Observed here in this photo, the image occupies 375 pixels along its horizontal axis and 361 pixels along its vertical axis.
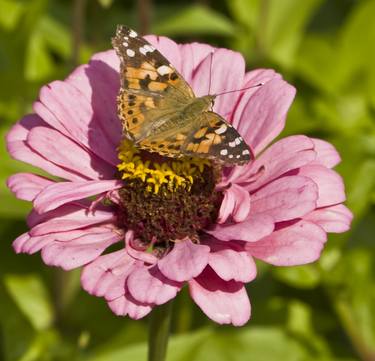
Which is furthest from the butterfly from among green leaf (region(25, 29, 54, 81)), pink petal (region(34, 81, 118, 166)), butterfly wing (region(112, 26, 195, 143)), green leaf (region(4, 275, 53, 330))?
green leaf (region(25, 29, 54, 81))

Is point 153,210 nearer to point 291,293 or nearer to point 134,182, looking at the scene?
point 134,182

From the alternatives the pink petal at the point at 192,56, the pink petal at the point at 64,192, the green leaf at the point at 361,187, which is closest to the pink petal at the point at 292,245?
the pink petal at the point at 64,192

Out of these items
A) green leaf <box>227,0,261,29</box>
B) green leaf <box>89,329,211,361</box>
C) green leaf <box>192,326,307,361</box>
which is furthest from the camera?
green leaf <box>227,0,261,29</box>

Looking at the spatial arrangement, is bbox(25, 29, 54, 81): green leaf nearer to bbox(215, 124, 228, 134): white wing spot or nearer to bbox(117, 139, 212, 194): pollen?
bbox(117, 139, 212, 194): pollen

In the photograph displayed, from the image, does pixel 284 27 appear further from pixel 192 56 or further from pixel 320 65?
pixel 192 56

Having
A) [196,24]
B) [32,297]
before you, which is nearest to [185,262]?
[32,297]
